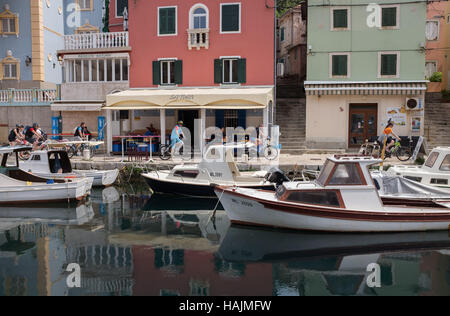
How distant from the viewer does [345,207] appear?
12289 millimetres

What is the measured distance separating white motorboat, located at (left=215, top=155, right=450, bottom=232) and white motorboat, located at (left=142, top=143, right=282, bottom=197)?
3473 millimetres

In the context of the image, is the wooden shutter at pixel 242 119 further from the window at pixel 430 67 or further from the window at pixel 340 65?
the window at pixel 430 67

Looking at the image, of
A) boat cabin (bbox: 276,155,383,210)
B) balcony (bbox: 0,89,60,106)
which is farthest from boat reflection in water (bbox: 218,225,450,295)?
balcony (bbox: 0,89,60,106)

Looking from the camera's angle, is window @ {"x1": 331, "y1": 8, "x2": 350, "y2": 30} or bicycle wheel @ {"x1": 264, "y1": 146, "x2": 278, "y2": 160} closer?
bicycle wheel @ {"x1": 264, "y1": 146, "x2": 278, "y2": 160}

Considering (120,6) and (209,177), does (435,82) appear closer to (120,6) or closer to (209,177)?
(209,177)

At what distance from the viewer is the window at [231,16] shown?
81.8 feet

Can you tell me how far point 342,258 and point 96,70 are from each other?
19751 millimetres

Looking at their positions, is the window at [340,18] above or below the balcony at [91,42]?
above

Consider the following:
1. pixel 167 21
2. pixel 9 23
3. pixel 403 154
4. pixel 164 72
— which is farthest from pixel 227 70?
pixel 9 23

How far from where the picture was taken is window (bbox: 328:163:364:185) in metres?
12.2

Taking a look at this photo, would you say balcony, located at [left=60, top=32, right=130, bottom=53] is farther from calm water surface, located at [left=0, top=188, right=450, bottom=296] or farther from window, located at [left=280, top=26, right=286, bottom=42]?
window, located at [left=280, top=26, right=286, bottom=42]

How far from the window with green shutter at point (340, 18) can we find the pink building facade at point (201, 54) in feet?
11.1

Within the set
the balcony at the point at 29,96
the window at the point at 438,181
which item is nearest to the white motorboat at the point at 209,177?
the window at the point at 438,181
